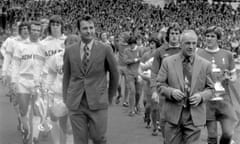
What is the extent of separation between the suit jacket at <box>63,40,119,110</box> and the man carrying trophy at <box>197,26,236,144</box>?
185cm

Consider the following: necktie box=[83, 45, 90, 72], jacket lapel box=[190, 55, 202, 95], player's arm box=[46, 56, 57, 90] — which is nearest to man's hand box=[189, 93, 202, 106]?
jacket lapel box=[190, 55, 202, 95]

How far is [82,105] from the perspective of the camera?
6.51m

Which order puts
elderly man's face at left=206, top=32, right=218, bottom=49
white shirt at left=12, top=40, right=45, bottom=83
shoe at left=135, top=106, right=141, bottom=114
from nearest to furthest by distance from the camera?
1. elderly man's face at left=206, top=32, right=218, bottom=49
2. white shirt at left=12, top=40, right=45, bottom=83
3. shoe at left=135, top=106, right=141, bottom=114

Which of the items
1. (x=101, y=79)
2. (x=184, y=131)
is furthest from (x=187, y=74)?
(x=101, y=79)

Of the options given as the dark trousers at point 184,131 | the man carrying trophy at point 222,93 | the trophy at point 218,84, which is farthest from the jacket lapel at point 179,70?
the man carrying trophy at point 222,93

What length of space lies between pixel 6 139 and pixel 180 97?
4.83m

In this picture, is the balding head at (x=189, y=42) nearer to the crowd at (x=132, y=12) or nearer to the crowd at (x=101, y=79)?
the crowd at (x=101, y=79)

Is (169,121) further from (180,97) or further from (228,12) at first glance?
(228,12)

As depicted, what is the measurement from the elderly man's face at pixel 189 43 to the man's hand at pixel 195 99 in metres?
0.48

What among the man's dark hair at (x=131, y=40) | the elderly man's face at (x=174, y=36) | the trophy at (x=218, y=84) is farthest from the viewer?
the man's dark hair at (x=131, y=40)

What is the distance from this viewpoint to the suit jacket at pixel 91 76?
646 cm

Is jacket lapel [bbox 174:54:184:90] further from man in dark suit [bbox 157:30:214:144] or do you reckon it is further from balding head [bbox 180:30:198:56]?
balding head [bbox 180:30:198:56]

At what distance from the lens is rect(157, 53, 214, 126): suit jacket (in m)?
6.12

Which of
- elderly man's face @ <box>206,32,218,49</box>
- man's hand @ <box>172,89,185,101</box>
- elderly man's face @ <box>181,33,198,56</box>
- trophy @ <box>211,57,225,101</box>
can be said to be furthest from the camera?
elderly man's face @ <box>206,32,218,49</box>
